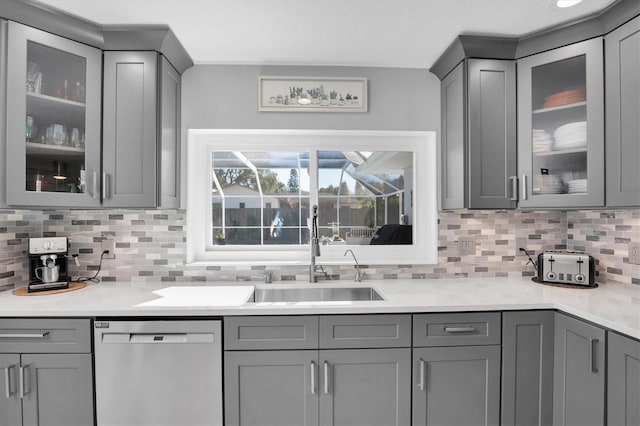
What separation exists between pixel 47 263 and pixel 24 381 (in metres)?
0.65

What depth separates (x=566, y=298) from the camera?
1.69 meters

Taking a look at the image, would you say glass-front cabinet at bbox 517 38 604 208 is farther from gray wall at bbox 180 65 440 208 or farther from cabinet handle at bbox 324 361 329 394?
cabinet handle at bbox 324 361 329 394

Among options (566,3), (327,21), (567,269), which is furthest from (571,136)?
(327,21)

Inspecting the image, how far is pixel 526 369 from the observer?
1.63 m

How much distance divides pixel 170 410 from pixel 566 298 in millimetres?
2077

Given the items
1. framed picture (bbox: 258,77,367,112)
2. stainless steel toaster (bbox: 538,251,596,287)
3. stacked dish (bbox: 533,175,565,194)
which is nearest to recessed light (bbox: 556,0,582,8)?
stacked dish (bbox: 533,175,565,194)

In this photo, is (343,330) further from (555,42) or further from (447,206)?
(555,42)

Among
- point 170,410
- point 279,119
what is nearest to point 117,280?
point 170,410

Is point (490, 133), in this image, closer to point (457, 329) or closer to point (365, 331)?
point (457, 329)

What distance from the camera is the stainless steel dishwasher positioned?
60.7 inches

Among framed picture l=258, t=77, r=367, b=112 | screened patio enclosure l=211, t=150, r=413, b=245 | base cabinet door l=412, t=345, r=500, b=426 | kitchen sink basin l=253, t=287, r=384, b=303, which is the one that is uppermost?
framed picture l=258, t=77, r=367, b=112

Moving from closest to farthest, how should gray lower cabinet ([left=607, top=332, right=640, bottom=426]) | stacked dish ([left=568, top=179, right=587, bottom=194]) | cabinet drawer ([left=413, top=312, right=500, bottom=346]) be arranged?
gray lower cabinet ([left=607, top=332, right=640, bottom=426]), cabinet drawer ([left=413, top=312, right=500, bottom=346]), stacked dish ([left=568, top=179, right=587, bottom=194])

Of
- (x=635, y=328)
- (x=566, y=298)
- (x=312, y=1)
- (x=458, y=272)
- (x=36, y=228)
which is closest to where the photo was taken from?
(x=635, y=328)

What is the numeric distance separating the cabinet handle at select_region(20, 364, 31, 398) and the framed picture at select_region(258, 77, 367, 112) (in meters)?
1.84
